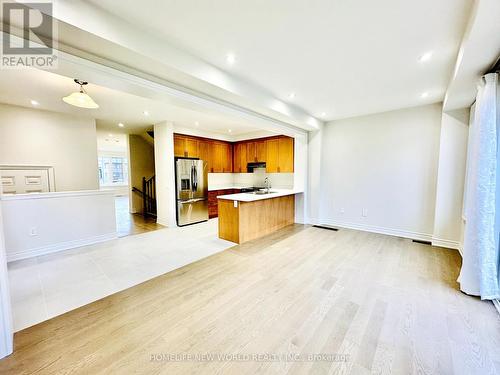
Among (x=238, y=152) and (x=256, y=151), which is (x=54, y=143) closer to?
(x=238, y=152)

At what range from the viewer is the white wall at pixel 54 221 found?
3236 millimetres

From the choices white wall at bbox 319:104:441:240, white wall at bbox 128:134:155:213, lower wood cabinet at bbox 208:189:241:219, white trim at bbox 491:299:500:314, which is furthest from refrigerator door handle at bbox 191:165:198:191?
white trim at bbox 491:299:500:314

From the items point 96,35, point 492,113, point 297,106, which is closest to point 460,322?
point 492,113

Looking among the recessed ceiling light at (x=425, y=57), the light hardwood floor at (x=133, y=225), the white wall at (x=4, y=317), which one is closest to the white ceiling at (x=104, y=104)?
the white wall at (x=4, y=317)

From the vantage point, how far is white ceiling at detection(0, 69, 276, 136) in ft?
9.36

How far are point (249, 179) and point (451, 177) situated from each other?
199 inches

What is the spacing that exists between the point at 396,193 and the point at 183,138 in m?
5.28

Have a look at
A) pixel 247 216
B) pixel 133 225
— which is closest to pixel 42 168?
pixel 133 225

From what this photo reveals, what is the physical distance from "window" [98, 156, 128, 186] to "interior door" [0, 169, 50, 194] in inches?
262

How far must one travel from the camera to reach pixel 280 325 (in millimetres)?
1846

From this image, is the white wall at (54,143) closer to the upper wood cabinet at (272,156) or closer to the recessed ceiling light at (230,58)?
the recessed ceiling light at (230,58)

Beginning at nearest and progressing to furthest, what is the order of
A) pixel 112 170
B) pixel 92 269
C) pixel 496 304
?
pixel 496 304, pixel 92 269, pixel 112 170

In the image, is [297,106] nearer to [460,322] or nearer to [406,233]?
[406,233]

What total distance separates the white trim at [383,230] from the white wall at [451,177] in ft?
1.07
